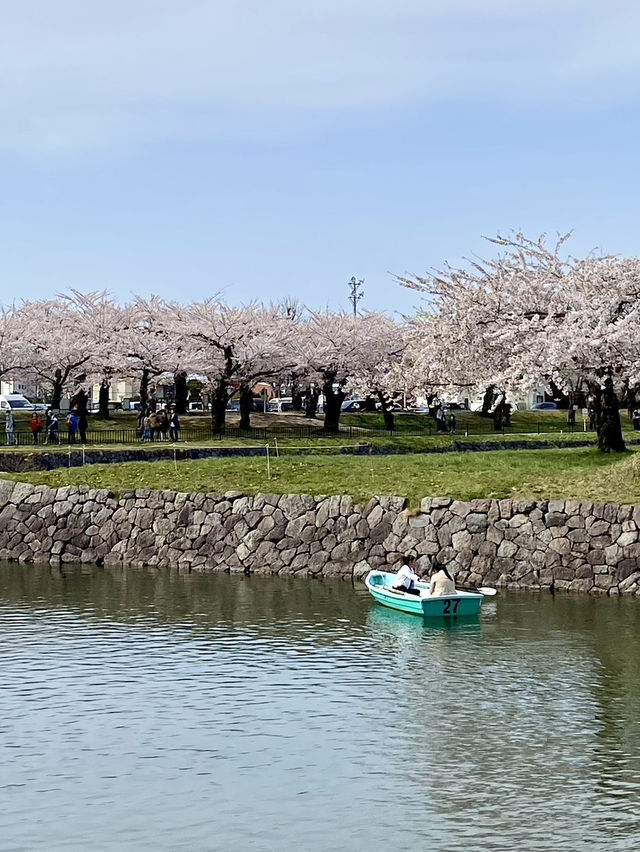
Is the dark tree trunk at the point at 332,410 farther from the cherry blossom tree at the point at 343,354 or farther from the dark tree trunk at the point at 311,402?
the dark tree trunk at the point at 311,402

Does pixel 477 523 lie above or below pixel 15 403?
below

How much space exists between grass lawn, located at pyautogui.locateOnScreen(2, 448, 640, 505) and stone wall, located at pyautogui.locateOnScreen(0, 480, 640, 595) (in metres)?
0.77

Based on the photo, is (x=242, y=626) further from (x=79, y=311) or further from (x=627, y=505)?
(x=79, y=311)

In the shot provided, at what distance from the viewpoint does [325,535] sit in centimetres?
3272

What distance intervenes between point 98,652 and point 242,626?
358cm

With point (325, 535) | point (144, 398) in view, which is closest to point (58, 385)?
point (144, 398)

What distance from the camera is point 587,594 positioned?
2895 centimetres

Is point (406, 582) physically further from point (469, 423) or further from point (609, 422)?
point (469, 423)

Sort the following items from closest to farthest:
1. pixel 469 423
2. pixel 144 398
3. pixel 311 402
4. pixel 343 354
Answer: pixel 144 398, pixel 343 354, pixel 469 423, pixel 311 402

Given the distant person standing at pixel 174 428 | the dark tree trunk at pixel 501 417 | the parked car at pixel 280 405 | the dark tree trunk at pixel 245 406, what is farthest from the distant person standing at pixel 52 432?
the parked car at pixel 280 405

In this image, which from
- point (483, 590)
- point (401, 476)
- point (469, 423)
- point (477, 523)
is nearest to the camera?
point (483, 590)

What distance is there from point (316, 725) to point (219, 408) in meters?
46.7

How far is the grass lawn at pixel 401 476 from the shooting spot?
31.8m

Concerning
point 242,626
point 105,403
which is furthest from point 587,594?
point 105,403
